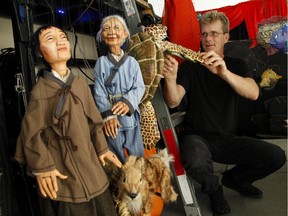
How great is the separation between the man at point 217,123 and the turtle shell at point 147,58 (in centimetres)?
12

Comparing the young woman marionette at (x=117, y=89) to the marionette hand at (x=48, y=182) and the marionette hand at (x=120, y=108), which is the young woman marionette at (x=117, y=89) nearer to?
the marionette hand at (x=120, y=108)

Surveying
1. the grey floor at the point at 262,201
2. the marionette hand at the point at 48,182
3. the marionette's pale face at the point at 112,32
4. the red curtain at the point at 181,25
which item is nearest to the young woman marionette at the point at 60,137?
the marionette hand at the point at 48,182

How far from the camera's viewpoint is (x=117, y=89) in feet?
2.49

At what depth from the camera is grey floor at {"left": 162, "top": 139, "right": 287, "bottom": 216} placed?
2.84ft

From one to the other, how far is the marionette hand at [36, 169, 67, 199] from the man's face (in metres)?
0.74

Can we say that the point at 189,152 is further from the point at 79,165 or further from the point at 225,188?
the point at 79,165

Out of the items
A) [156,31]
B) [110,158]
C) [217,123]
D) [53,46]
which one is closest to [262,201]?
[217,123]

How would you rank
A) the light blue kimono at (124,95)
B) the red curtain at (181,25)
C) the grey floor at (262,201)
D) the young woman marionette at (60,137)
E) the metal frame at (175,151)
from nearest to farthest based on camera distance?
the young woman marionette at (60,137) < the light blue kimono at (124,95) < the grey floor at (262,201) < the metal frame at (175,151) < the red curtain at (181,25)

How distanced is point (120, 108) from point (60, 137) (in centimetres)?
17

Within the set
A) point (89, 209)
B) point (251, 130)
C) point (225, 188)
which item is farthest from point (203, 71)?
point (89, 209)

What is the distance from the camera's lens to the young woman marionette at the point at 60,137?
64 centimetres

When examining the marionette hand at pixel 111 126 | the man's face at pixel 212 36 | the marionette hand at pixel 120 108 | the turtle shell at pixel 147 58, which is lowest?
the marionette hand at pixel 111 126

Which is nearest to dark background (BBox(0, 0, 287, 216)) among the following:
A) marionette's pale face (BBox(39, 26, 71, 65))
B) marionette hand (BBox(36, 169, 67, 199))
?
marionette's pale face (BBox(39, 26, 71, 65))

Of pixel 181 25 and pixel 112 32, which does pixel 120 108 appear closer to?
pixel 112 32
